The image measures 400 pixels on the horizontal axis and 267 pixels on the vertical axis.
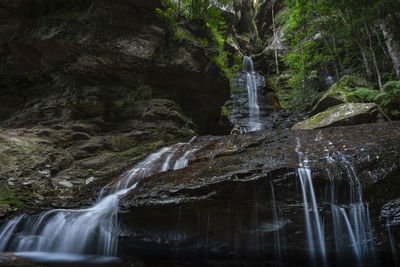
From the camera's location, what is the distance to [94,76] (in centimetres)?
826

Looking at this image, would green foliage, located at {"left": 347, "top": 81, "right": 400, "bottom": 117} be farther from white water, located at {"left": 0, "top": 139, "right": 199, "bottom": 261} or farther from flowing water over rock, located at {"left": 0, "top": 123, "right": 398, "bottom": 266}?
white water, located at {"left": 0, "top": 139, "right": 199, "bottom": 261}

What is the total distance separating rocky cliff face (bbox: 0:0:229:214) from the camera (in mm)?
7461

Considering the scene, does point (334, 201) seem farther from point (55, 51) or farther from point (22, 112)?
point (22, 112)

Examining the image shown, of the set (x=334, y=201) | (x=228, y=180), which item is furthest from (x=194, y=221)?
(x=334, y=201)

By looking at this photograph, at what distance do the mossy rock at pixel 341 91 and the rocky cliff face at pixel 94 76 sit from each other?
14.9ft

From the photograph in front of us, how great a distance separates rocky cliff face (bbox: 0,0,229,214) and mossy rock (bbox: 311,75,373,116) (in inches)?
179

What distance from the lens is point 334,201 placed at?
10.2 feet

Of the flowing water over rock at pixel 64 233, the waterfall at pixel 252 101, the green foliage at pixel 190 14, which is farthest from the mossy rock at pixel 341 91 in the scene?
the flowing water over rock at pixel 64 233

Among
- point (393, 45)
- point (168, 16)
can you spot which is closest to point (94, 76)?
point (168, 16)

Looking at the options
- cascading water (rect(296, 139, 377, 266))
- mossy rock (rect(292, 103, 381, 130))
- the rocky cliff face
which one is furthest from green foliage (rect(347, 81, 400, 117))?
cascading water (rect(296, 139, 377, 266))

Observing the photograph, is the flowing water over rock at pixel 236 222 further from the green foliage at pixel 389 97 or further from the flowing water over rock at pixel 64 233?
the green foliage at pixel 389 97

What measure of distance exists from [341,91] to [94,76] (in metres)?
9.63

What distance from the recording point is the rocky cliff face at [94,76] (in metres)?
7.46

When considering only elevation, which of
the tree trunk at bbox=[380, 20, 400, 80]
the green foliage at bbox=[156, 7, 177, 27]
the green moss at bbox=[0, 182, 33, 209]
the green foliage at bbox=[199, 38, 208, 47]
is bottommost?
the green moss at bbox=[0, 182, 33, 209]
